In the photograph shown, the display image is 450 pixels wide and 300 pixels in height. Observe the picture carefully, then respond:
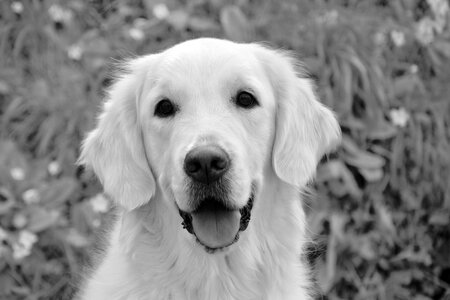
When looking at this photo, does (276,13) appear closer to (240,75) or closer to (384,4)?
(384,4)

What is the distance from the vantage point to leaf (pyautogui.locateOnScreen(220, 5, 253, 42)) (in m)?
5.29

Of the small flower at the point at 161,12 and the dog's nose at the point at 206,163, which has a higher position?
the dog's nose at the point at 206,163

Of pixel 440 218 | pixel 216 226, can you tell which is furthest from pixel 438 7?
pixel 216 226

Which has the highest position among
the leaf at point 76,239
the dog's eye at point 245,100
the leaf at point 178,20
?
the dog's eye at point 245,100

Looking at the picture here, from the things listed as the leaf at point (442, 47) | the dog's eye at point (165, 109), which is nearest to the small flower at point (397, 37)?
the leaf at point (442, 47)

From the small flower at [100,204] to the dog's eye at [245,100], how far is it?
204 centimetres

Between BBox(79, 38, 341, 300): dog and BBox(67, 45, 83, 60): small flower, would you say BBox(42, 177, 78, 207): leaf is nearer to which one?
BBox(67, 45, 83, 60): small flower

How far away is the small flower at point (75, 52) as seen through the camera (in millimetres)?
5488

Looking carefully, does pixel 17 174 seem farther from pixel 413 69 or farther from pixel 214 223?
pixel 413 69

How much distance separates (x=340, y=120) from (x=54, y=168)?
6.96 feet

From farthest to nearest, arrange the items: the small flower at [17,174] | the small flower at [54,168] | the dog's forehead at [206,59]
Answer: the small flower at [54,168]
the small flower at [17,174]
the dog's forehead at [206,59]

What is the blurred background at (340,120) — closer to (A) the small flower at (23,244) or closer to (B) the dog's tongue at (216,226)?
(A) the small flower at (23,244)

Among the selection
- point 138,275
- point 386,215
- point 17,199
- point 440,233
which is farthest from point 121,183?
point 440,233

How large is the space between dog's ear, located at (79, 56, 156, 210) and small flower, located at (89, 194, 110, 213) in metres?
1.41
